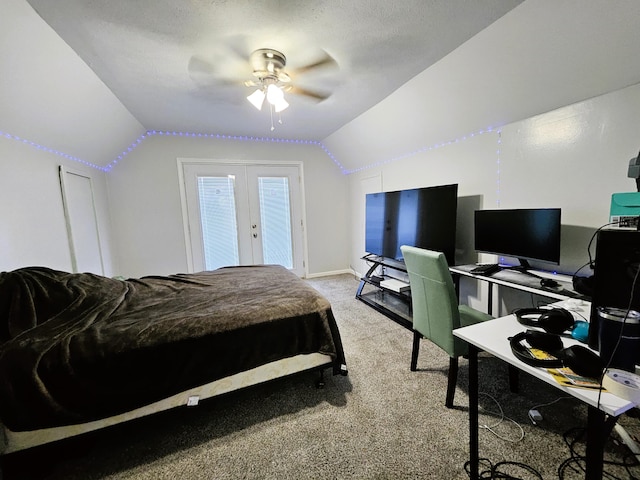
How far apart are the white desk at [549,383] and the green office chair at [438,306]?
0.36m

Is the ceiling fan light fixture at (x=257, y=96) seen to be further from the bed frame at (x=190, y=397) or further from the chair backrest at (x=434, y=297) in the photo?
the bed frame at (x=190, y=397)

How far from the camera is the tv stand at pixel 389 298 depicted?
312cm

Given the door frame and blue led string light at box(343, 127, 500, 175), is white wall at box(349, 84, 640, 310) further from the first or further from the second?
the door frame

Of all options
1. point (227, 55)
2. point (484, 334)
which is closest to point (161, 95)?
point (227, 55)

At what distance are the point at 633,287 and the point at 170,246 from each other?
15.7 feet

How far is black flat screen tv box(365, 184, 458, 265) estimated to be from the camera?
2.79 meters

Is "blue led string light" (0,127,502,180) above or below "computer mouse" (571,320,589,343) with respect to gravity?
above

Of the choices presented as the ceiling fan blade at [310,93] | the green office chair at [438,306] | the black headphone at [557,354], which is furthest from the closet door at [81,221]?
the black headphone at [557,354]

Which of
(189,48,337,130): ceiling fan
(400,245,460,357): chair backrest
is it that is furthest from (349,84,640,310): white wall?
(189,48,337,130): ceiling fan

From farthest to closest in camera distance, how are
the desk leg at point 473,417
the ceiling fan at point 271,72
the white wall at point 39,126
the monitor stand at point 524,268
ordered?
1. the monitor stand at point 524,268
2. the ceiling fan at point 271,72
3. the white wall at point 39,126
4. the desk leg at point 473,417

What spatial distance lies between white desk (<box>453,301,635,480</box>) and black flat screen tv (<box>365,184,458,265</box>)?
1.39 meters

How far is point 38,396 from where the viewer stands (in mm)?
1286

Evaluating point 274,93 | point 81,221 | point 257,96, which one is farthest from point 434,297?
point 81,221

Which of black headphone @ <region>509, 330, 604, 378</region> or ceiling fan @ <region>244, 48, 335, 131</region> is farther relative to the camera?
ceiling fan @ <region>244, 48, 335, 131</region>
